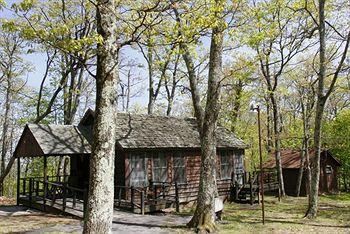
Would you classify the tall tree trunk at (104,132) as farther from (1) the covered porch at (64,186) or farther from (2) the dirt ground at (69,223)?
(1) the covered porch at (64,186)

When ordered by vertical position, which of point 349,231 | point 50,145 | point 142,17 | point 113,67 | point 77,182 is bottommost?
point 349,231

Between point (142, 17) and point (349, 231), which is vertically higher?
point (142, 17)

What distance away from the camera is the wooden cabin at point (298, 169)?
112ft

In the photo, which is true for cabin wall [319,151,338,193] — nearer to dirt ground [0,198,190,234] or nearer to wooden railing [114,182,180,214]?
wooden railing [114,182,180,214]

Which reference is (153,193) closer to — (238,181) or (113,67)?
(238,181)

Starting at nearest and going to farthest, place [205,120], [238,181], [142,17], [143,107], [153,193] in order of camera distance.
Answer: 1. [142,17]
2. [205,120]
3. [153,193]
4. [238,181]
5. [143,107]

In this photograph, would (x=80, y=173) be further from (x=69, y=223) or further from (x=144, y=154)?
(x=69, y=223)

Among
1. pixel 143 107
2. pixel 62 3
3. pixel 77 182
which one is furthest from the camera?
pixel 143 107

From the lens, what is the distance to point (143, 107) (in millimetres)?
55812

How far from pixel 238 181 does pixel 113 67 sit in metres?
21.3

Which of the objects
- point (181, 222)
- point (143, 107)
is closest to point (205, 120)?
point (181, 222)

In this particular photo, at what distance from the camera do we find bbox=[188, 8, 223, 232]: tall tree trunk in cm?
1485

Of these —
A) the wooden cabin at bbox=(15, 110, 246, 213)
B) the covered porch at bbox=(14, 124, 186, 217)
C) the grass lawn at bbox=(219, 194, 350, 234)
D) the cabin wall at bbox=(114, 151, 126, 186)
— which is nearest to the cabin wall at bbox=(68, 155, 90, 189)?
the wooden cabin at bbox=(15, 110, 246, 213)

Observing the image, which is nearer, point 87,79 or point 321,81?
point 321,81
